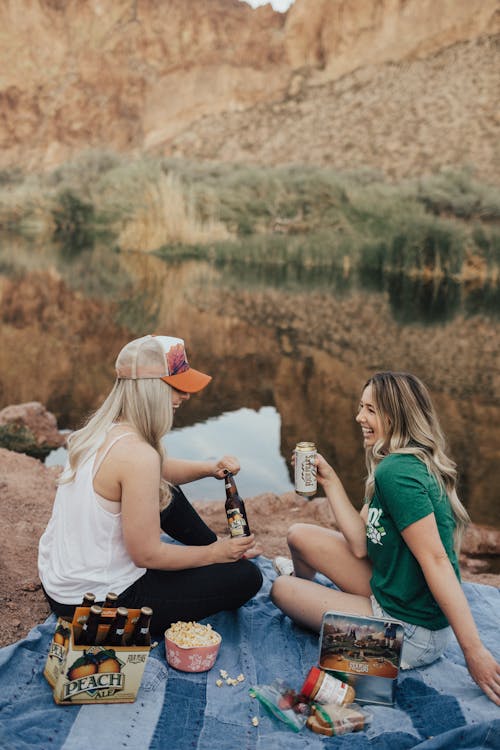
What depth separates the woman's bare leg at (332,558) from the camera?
277 cm

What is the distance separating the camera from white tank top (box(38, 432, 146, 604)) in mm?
2367

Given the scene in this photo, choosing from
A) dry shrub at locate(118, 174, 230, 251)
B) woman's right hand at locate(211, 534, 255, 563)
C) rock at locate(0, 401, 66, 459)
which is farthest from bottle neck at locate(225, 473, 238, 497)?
dry shrub at locate(118, 174, 230, 251)

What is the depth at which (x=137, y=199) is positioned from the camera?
69.0ft

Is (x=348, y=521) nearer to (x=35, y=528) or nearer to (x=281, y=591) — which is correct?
(x=281, y=591)

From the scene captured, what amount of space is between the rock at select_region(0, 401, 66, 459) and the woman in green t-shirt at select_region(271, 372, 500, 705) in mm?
3133

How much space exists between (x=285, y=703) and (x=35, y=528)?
1.75 m

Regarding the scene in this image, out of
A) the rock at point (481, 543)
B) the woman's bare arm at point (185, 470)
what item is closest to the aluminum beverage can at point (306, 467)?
the woman's bare arm at point (185, 470)

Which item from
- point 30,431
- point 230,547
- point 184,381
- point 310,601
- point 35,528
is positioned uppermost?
point 184,381

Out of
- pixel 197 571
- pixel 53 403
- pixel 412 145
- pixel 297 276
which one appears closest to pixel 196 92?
pixel 412 145

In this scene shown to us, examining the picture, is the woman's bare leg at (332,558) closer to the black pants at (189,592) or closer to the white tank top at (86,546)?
the black pants at (189,592)

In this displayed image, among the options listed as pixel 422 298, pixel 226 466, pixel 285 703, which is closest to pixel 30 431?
pixel 226 466

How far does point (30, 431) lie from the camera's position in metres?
5.52

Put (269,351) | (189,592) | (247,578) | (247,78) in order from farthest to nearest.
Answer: (247,78) < (269,351) < (247,578) < (189,592)

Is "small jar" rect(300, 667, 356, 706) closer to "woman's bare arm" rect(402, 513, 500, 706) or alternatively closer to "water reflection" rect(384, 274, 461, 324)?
"woman's bare arm" rect(402, 513, 500, 706)
